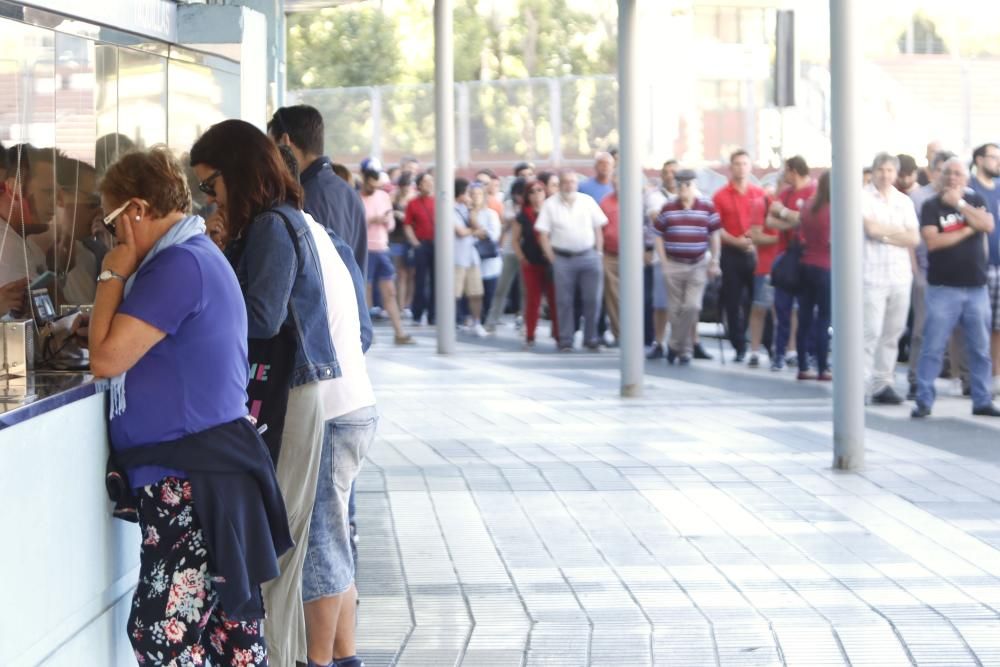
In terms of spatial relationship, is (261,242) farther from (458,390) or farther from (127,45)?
(458,390)

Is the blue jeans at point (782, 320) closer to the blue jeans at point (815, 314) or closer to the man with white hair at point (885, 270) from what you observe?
the blue jeans at point (815, 314)

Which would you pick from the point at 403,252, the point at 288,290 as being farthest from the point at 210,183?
the point at 403,252

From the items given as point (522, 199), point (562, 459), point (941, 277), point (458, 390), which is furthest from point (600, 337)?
point (562, 459)

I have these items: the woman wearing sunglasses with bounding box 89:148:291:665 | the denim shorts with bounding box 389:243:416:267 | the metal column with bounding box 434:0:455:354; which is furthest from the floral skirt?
the denim shorts with bounding box 389:243:416:267

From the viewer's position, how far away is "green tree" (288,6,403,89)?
4553cm

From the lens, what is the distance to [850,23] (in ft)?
31.7

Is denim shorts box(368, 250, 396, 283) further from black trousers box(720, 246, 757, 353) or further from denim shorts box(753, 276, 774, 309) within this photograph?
denim shorts box(753, 276, 774, 309)

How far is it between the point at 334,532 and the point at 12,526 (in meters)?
1.59

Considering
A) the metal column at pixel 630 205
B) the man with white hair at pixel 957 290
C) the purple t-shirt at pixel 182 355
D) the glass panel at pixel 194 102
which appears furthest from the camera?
the metal column at pixel 630 205

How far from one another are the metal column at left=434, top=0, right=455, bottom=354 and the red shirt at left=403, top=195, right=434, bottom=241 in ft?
11.6

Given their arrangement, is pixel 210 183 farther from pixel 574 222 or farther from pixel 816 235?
pixel 574 222

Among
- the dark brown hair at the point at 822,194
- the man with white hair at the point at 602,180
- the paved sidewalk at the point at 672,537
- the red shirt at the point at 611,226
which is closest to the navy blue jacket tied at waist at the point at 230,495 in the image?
the paved sidewalk at the point at 672,537

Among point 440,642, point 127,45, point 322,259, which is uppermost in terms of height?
point 127,45

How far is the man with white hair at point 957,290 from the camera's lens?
41.0 feet
